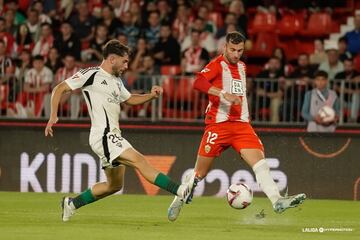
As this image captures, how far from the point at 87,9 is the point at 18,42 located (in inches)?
66.3

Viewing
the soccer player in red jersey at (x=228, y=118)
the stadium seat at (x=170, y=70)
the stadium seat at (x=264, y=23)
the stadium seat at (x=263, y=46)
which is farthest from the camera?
the stadium seat at (x=264, y=23)

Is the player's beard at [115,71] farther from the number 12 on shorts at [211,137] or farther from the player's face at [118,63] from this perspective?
the number 12 on shorts at [211,137]

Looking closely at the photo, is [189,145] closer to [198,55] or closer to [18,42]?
[198,55]

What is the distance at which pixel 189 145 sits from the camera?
17281 millimetres

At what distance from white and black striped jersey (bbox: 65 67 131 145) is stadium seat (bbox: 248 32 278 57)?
Answer: 978 centimetres

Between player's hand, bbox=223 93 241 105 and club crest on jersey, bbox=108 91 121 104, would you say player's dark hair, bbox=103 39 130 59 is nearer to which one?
club crest on jersey, bbox=108 91 121 104

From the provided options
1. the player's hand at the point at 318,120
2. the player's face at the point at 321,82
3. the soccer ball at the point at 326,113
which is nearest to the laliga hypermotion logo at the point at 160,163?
the player's hand at the point at 318,120

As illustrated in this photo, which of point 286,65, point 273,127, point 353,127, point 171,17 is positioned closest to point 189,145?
point 273,127

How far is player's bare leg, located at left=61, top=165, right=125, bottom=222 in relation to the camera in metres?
12.5

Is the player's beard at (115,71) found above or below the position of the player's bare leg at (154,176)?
above

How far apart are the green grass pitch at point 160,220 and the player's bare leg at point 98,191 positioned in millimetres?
157

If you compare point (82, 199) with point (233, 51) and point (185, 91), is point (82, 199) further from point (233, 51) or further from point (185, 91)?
point (185, 91)

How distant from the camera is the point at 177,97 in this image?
1842 cm

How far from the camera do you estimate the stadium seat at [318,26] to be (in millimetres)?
22422
